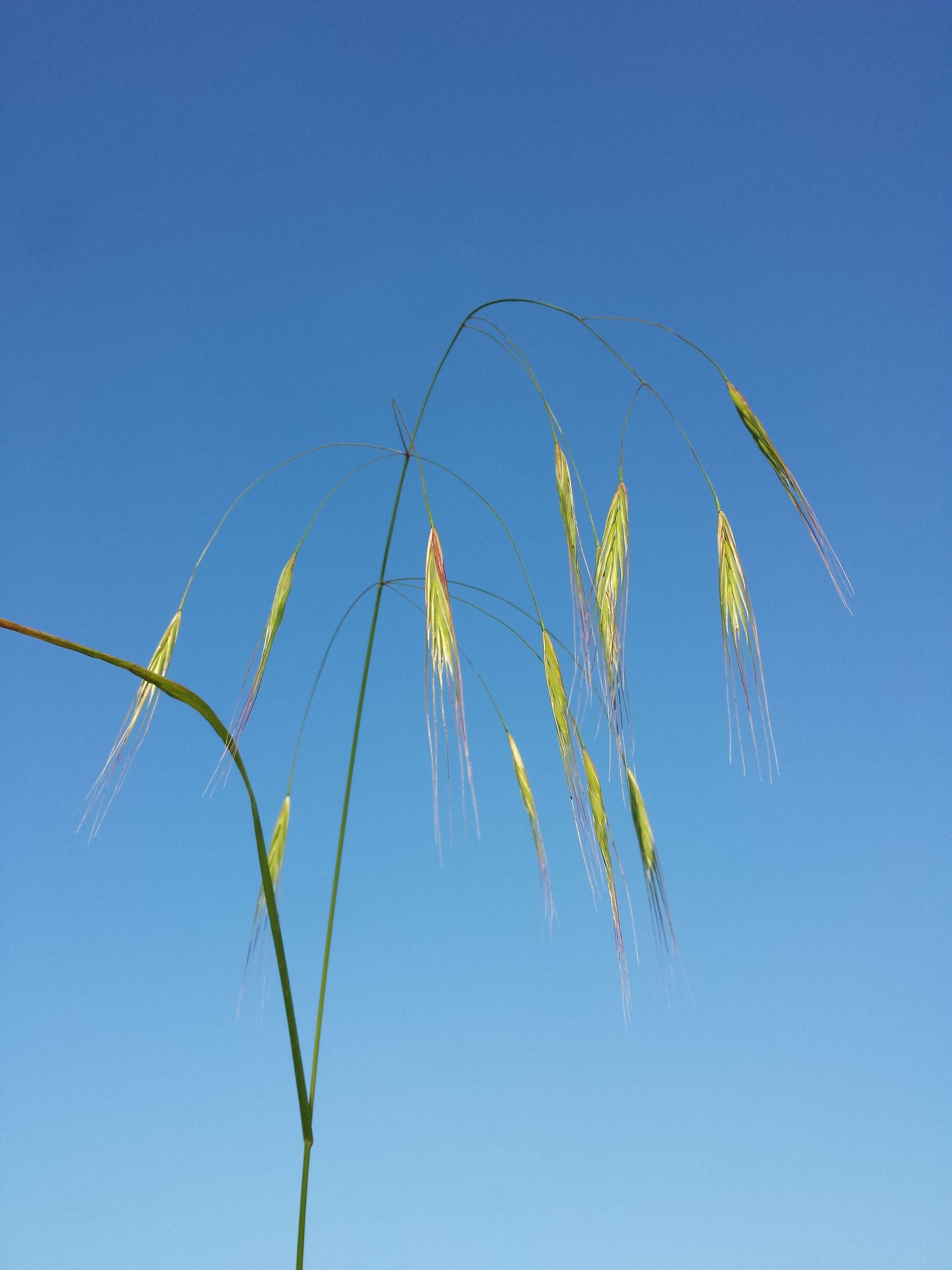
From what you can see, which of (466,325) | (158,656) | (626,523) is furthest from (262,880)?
(466,325)

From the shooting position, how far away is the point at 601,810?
1.49 m

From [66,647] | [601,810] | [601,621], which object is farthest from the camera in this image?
[601,810]

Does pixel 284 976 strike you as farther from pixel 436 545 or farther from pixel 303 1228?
pixel 436 545

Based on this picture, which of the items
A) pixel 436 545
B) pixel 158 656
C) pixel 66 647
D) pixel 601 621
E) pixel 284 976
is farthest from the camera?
pixel 158 656

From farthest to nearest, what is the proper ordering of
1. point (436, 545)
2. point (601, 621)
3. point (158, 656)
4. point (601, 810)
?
1. point (158, 656)
2. point (601, 810)
3. point (436, 545)
4. point (601, 621)

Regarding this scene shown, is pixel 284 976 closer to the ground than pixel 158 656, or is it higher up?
closer to the ground

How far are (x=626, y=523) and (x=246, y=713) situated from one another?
659 millimetres

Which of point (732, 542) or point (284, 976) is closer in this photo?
point (284, 976)

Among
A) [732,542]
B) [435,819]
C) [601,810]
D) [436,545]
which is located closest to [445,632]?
[436,545]

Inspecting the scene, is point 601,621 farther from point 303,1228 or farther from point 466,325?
point 303,1228

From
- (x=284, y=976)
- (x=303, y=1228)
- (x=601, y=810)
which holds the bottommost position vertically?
(x=303, y=1228)

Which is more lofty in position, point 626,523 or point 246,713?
point 626,523

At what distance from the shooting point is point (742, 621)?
1495 mm

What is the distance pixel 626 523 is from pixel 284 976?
86 cm
